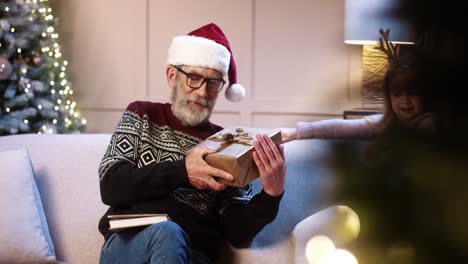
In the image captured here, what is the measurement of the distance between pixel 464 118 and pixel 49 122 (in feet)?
12.7

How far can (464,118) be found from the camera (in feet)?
0.81

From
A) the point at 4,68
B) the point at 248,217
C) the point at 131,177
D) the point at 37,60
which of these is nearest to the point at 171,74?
the point at 131,177

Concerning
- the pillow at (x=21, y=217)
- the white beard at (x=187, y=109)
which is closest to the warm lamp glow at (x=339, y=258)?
the white beard at (x=187, y=109)

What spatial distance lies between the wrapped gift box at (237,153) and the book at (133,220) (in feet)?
0.77

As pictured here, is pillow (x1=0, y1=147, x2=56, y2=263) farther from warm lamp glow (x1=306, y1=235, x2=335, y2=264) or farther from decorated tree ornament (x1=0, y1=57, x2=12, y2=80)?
decorated tree ornament (x1=0, y1=57, x2=12, y2=80)

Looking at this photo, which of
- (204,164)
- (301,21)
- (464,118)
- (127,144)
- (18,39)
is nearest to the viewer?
(464,118)

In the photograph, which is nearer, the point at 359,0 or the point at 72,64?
the point at 359,0

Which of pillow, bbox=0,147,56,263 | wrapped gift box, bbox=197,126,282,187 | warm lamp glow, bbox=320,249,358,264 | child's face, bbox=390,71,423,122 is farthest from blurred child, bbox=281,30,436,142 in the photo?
pillow, bbox=0,147,56,263

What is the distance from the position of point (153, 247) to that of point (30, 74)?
2558 mm

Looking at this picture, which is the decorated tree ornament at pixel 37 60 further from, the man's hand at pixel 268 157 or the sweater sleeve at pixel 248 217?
the man's hand at pixel 268 157

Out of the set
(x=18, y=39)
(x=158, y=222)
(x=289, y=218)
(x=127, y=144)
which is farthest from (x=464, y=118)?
(x=18, y=39)

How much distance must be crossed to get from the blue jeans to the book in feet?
0.08

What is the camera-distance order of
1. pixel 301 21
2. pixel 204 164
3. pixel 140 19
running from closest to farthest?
pixel 204 164, pixel 301 21, pixel 140 19

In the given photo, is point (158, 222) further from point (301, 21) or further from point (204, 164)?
point (301, 21)
